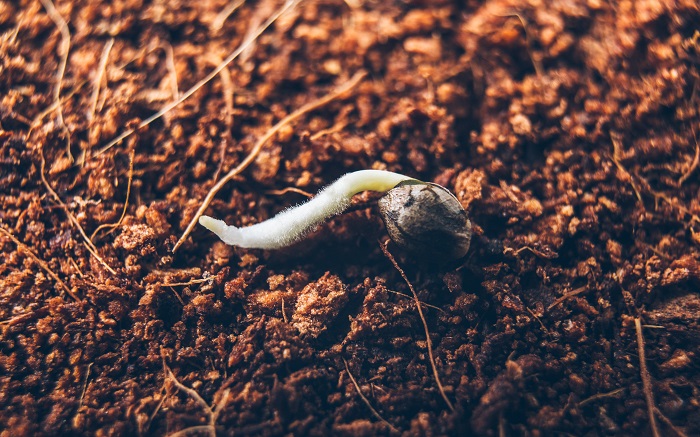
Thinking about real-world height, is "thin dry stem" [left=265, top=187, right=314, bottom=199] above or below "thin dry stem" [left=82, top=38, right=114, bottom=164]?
below

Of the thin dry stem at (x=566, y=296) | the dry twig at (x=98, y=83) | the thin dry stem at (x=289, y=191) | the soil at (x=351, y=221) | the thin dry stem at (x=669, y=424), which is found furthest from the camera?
the dry twig at (x=98, y=83)

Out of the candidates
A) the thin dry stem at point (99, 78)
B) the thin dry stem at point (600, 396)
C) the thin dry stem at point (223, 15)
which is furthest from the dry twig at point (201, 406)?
the thin dry stem at point (223, 15)

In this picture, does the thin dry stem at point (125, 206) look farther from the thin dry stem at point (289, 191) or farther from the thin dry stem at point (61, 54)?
the thin dry stem at point (289, 191)

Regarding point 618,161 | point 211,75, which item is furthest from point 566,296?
point 211,75

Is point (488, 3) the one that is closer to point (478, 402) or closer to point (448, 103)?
point (448, 103)

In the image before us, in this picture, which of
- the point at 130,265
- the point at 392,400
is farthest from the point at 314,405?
the point at 130,265

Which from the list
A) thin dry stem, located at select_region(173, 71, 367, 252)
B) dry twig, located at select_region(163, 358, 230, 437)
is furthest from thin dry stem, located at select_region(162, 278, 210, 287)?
dry twig, located at select_region(163, 358, 230, 437)

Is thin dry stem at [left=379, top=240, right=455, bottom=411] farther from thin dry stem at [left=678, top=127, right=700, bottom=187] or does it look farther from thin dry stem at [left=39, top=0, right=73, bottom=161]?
thin dry stem at [left=39, top=0, right=73, bottom=161]
